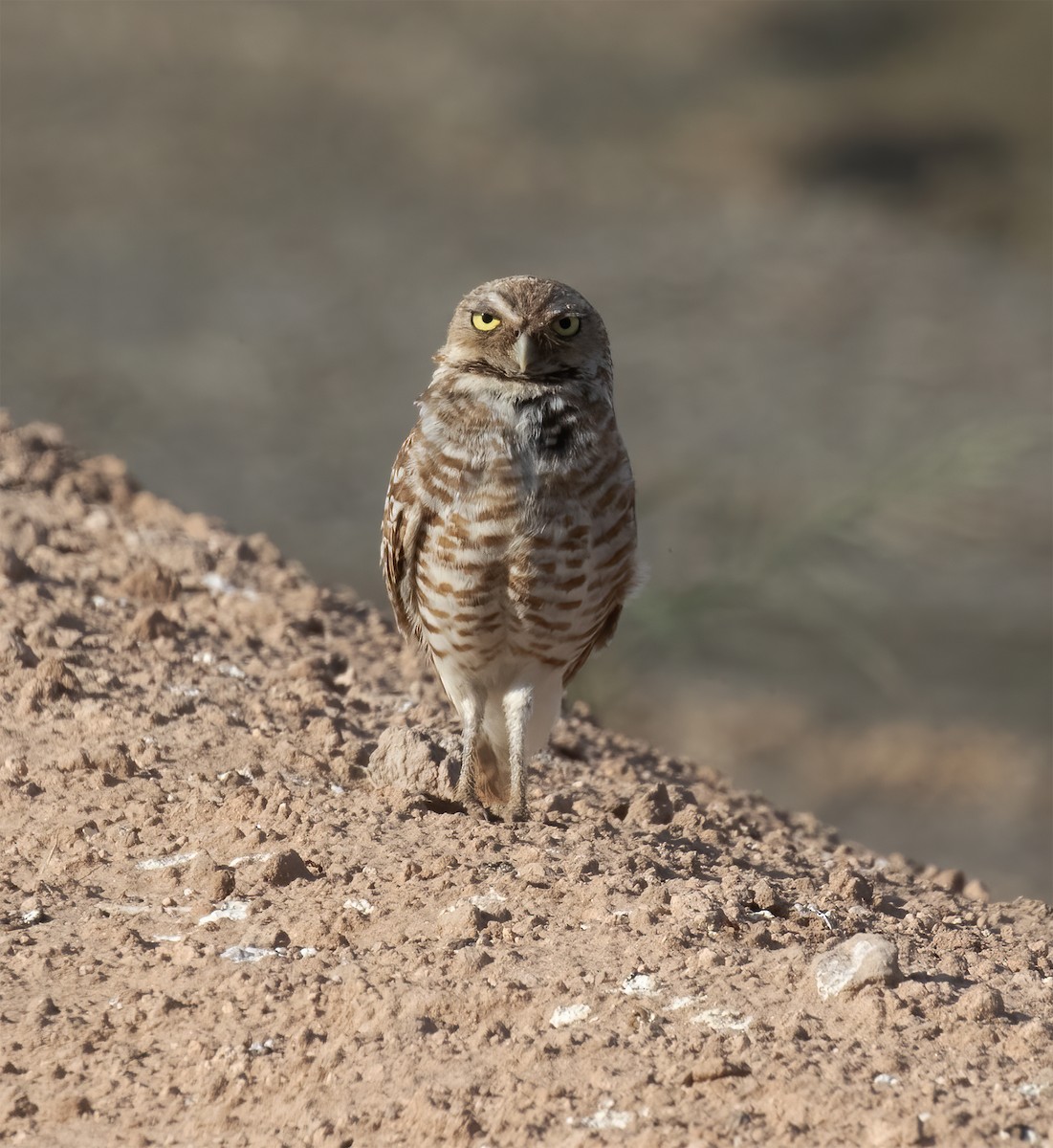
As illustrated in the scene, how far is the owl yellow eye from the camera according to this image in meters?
5.17

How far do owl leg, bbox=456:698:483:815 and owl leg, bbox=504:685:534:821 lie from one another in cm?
12

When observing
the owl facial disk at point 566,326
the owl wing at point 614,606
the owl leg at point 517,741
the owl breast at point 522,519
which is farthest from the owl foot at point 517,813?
the owl facial disk at point 566,326

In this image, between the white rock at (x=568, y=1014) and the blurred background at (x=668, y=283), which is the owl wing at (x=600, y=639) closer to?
the white rock at (x=568, y=1014)

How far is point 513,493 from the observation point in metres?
5.15

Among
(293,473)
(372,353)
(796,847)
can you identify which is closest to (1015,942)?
(796,847)

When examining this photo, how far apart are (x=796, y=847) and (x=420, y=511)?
1.76 m

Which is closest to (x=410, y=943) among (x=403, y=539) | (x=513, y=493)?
(x=513, y=493)

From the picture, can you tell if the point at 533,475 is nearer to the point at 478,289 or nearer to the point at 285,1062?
the point at 478,289

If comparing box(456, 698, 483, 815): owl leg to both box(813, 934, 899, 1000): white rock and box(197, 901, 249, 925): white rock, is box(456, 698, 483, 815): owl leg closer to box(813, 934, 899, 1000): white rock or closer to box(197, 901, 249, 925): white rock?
box(197, 901, 249, 925): white rock

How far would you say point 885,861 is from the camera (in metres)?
5.45

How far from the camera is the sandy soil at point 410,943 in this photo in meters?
3.20

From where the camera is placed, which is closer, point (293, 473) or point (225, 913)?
point (225, 913)

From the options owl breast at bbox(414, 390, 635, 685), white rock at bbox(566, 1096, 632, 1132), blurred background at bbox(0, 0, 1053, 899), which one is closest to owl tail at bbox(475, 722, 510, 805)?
owl breast at bbox(414, 390, 635, 685)

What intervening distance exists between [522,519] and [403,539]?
1.69 ft
